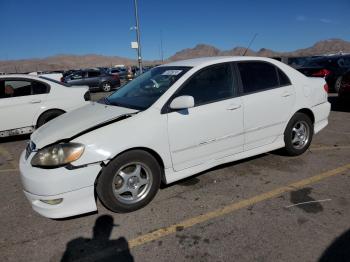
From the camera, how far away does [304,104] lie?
4855 millimetres

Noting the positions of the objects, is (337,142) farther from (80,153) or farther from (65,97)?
(65,97)

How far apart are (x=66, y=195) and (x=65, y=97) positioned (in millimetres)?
4810

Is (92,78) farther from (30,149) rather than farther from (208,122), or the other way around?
(208,122)

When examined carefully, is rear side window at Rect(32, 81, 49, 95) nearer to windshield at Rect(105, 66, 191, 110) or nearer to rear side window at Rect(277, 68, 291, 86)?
windshield at Rect(105, 66, 191, 110)

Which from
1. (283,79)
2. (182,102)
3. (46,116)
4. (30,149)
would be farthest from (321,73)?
(30,149)

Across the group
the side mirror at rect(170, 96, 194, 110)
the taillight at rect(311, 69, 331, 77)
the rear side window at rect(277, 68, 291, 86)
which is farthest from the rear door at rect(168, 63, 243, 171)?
the taillight at rect(311, 69, 331, 77)

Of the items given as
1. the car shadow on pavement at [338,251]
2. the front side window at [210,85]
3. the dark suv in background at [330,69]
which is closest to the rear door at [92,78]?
the dark suv in background at [330,69]

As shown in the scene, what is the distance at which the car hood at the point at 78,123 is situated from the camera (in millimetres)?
3391

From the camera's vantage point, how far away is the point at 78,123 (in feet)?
11.9

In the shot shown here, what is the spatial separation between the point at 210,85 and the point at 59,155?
201cm

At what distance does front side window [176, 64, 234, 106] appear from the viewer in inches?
153

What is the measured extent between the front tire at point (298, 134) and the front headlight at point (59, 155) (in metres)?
3.09

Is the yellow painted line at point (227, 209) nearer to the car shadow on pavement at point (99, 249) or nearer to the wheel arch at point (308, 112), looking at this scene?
the car shadow on pavement at point (99, 249)

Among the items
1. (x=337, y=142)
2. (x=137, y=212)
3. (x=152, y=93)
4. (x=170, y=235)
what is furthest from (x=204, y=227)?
(x=337, y=142)
